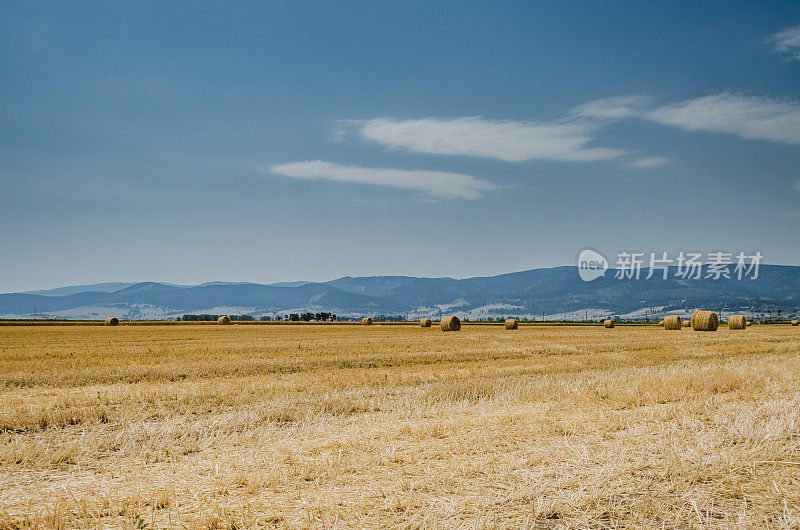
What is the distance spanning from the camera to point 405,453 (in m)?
7.68

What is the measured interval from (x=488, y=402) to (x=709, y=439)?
217 inches

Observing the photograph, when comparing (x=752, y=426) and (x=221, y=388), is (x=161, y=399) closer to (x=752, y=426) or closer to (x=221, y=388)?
(x=221, y=388)

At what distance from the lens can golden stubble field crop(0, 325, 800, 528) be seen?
17.9ft

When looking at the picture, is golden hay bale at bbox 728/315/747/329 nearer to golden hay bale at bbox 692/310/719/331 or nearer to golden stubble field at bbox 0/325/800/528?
golden hay bale at bbox 692/310/719/331

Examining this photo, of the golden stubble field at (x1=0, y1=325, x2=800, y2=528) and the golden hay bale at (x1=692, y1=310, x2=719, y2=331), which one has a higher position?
the golden stubble field at (x1=0, y1=325, x2=800, y2=528)

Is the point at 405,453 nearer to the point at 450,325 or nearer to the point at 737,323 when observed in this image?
the point at 450,325

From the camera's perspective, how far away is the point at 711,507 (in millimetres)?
5445

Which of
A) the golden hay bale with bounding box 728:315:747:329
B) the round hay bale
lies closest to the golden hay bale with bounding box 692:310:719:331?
the golden hay bale with bounding box 728:315:747:329

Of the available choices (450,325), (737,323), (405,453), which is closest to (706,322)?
(737,323)

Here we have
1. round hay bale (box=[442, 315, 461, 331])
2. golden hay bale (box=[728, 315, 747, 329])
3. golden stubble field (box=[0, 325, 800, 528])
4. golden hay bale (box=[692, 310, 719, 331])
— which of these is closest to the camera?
golden stubble field (box=[0, 325, 800, 528])

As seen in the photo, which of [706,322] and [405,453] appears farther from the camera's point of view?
[706,322]

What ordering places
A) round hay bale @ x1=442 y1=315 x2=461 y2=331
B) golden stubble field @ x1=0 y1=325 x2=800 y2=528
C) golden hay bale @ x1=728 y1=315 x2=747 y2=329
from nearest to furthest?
golden stubble field @ x1=0 y1=325 x2=800 y2=528 → round hay bale @ x1=442 y1=315 x2=461 y2=331 → golden hay bale @ x1=728 y1=315 x2=747 y2=329

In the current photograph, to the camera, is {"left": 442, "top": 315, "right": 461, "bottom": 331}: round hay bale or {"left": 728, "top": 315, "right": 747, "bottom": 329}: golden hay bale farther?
{"left": 728, "top": 315, "right": 747, "bottom": 329}: golden hay bale

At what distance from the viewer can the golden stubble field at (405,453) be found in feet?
17.9
